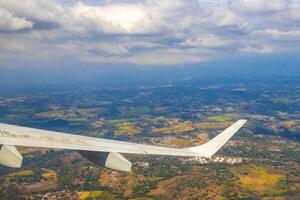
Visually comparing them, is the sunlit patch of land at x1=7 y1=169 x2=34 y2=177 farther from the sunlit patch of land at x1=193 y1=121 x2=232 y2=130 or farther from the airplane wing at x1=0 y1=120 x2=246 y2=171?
the sunlit patch of land at x1=193 y1=121 x2=232 y2=130

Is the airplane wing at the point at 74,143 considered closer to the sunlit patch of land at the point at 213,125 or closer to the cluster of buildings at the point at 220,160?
the cluster of buildings at the point at 220,160

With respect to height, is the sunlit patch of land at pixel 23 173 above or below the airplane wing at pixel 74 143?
below

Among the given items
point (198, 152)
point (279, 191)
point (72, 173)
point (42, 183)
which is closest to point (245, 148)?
point (279, 191)

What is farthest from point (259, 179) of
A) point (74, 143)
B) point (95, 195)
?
point (74, 143)

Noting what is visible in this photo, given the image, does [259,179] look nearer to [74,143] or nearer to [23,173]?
[23,173]

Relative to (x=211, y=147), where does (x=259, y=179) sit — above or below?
below

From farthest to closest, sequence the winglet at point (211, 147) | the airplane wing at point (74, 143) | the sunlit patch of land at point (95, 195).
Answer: the sunlit patch of land at point (95, 195)
the winglet at point (211, 147)
the airplane wing at point (74, 143)

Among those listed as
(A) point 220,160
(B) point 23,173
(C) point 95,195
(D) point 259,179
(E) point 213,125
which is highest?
(E) point 213,125

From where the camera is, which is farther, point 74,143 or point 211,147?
point 211,147

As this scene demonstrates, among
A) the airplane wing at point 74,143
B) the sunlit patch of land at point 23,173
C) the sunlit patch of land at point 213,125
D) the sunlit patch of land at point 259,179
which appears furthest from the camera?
the sunlit patch of land at point 213,125

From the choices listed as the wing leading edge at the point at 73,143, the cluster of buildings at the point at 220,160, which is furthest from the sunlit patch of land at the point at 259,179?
the wing leading edge at the point at 73,143

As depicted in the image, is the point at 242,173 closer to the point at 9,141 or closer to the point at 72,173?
the point at 72,173
